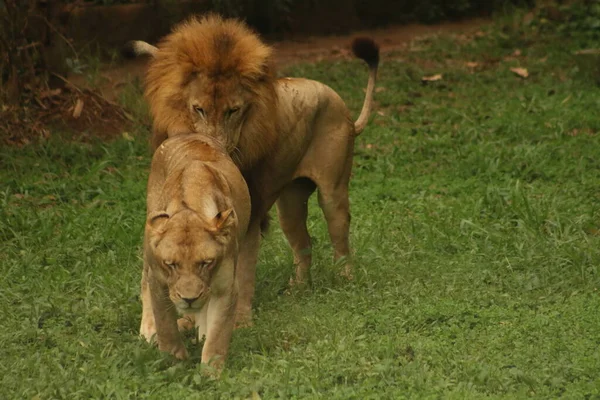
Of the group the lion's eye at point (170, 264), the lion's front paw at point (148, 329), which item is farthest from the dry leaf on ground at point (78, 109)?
the lion's eye at point (170, 264)

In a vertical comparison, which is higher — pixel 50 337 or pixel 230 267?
pixel 230 267

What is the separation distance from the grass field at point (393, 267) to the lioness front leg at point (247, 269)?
14 centimetres

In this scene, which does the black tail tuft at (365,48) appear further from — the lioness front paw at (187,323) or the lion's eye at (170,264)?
the lion's eye at (170,264)

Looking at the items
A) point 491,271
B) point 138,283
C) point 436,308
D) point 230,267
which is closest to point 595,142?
point 491,271

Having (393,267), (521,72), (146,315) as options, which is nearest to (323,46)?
(521,72)

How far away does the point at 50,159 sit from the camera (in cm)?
846

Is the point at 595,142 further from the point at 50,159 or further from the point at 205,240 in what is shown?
the point at 205,240

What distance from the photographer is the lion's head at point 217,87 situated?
5555 mm

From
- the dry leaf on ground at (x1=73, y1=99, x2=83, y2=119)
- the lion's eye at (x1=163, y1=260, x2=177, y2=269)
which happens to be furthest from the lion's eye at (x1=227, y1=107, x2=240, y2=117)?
the dry leaf on ground at (x1=73, y1=99, x2=83, y2=119)

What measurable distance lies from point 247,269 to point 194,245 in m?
1.41

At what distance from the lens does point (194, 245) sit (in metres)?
4.51

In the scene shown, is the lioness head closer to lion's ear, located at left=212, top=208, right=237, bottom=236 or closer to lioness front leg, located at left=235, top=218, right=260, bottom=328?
lion's ear, located at left=212, top=208, right=237, bottom=236

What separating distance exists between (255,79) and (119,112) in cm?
397

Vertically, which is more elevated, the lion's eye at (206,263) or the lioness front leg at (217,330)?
the lion's eye at (206,263)
